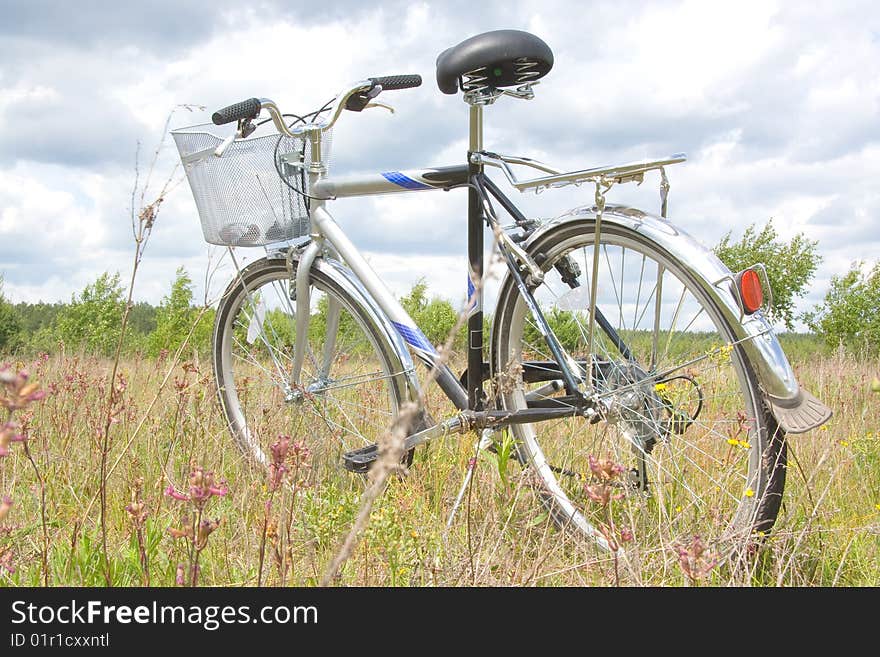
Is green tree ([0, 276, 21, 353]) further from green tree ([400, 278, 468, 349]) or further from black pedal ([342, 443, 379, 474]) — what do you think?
black pedal ([342, 443, 379, 474])

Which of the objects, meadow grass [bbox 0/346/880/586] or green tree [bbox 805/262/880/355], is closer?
meadow grass [bbox 0/346/880/586]

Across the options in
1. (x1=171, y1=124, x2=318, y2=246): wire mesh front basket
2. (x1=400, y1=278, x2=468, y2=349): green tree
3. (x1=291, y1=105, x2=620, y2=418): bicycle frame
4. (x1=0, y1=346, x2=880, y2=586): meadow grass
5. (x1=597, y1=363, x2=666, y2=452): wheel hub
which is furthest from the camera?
(x1=400, y1=278, x2=468, y2=349): green tree

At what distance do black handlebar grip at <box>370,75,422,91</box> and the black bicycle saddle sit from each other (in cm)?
64

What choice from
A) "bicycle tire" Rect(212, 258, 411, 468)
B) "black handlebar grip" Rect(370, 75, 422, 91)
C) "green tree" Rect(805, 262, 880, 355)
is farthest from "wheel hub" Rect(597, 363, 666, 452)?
"green tree" Rect(805, 262, 880, 355)

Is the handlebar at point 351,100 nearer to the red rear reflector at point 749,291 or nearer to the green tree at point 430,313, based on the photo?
the red rear reflector at point 749,291

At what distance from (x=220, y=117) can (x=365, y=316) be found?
100cm

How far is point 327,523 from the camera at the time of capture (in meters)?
2.36

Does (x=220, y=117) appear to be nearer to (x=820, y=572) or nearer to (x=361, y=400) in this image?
(x=361, y=400)

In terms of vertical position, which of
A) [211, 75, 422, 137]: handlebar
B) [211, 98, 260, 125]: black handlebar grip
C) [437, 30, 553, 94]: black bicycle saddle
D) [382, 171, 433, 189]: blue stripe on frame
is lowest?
[382, 171, 433, 189]: blue stripe on frame

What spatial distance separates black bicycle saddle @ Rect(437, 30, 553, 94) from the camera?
273 cm

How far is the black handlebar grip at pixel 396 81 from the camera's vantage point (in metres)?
3.49

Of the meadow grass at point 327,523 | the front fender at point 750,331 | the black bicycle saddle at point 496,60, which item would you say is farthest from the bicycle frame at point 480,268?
the meadow grass at point 327,523

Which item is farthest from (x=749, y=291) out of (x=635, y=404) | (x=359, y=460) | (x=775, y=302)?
(x=775, y=302)

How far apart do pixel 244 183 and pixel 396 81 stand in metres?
0.82
